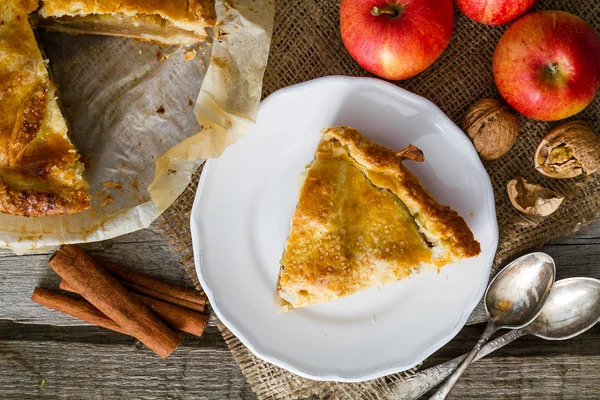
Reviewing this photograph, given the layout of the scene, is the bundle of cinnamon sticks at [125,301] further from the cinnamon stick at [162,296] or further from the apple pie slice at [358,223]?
the apple pie slice at [358,223]

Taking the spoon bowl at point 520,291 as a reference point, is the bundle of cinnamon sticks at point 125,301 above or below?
below

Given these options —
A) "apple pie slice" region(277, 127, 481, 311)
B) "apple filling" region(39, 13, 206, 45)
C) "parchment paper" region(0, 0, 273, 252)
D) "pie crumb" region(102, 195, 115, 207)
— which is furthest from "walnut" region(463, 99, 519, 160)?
"pie crumb" region(102, 195, 115, 207)

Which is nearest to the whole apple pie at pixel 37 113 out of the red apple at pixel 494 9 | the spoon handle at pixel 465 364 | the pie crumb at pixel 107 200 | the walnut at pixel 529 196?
the pie crumb at pixel 107 200

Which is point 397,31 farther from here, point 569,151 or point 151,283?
point 151,283

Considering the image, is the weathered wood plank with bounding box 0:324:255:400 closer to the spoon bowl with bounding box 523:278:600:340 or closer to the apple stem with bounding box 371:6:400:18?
the spoon bowl with bounding box 523:278:600:340

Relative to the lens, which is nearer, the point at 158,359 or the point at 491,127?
the point at 491,127

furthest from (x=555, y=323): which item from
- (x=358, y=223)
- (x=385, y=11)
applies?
(x=385, y=11)

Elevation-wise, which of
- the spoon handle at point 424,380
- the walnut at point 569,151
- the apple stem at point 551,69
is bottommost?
the spoon handle at point 424,380

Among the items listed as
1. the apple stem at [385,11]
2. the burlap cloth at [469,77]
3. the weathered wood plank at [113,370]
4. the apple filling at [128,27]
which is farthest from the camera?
the weathered wood plank at [113,370]
